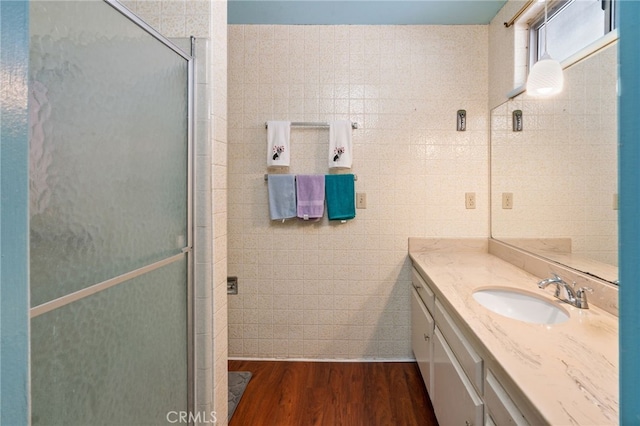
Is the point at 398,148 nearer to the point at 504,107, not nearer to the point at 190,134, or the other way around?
the point at 504,107

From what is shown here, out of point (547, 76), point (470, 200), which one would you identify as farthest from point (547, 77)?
point (470, 200)

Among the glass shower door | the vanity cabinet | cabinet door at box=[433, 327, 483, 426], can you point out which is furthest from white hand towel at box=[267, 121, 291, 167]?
cabinet door at box=[433, 327, 483, 426]

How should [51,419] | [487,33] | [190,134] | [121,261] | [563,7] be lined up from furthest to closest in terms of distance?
1. [487,33]
2. [563,7]
3. [190,134]
4. [121,261]
5. [51,419]

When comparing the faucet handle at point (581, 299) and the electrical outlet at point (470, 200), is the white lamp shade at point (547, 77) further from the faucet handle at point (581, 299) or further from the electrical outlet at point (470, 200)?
the faucet handle at point (581, 299)

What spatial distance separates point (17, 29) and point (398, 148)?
2.02 metres

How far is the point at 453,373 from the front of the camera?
1.19 metres

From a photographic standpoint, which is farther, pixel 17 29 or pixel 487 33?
pixel 487 33

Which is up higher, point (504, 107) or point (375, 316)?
point (504, 107)

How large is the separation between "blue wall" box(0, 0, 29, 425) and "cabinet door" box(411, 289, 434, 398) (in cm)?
158

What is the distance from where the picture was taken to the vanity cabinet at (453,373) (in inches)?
33.3

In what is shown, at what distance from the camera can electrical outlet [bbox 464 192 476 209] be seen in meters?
2.11

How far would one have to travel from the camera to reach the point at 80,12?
2.34ft

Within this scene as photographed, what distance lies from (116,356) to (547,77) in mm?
2059

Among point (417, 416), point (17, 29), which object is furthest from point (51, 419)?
point (417, 416)
